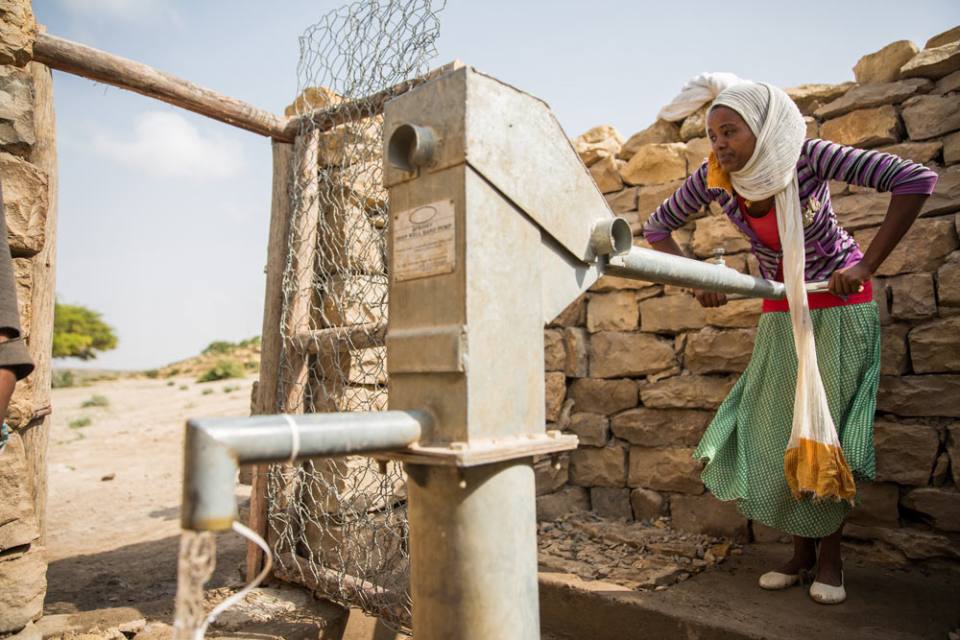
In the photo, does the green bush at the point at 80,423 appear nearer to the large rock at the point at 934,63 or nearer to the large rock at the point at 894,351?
the large rock at the point at 894,351

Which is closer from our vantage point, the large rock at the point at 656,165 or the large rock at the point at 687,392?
the large rock at the point at 687,392

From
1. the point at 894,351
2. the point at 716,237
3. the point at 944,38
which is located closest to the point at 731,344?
the point at 716,237

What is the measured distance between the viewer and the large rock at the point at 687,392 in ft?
10.2

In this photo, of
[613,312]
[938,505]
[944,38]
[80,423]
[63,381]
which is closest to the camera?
[938,505]

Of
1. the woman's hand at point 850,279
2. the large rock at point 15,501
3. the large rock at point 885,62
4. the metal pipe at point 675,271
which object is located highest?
the large rock at point 885,62

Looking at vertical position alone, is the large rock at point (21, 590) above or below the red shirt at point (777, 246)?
below

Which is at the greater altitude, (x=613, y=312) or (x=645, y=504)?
(x=613, y=312)

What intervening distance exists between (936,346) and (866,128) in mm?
1034

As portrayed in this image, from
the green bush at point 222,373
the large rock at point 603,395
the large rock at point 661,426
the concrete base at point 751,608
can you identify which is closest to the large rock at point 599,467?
the large rock at point 661,426

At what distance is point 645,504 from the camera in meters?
3.35

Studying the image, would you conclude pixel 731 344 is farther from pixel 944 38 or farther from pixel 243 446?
pixel 243 446

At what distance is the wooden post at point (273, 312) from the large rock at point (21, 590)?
0.81 metres

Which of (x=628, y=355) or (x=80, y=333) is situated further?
(x=80, y=333)

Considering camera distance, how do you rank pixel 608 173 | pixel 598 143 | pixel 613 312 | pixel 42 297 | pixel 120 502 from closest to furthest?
pixel 42 297, pixel 613 312, pixel 608 173, pixel 598 143, pixel 120 502
